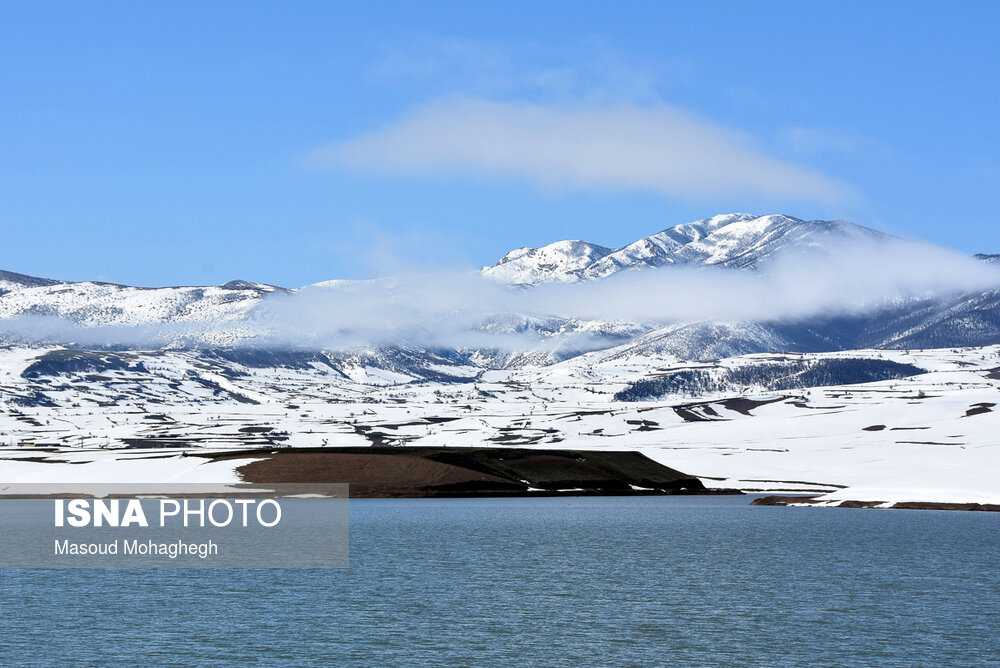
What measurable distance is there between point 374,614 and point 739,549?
155ft

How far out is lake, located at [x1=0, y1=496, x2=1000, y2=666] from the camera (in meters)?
52.5

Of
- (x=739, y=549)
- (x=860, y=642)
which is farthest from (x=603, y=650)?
(x=739, y=549)

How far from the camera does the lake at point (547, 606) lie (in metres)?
52.5

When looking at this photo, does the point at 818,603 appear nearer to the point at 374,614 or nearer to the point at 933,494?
the point at 374,614

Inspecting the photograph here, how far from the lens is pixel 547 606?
67.1 meters

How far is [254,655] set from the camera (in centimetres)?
5200
